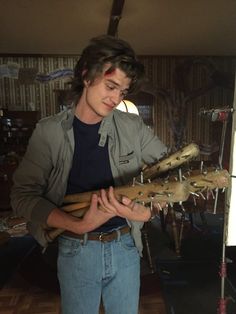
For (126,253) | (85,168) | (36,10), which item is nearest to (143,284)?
(126,253)

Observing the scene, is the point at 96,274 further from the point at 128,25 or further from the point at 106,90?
the point at 128,25

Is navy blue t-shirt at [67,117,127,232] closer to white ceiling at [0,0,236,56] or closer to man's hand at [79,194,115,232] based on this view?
man's hand at [79,194,115,232]

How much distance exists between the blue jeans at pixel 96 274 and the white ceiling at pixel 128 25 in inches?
153

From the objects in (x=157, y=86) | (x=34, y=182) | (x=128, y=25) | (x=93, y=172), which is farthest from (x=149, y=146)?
(x=157, y=86)

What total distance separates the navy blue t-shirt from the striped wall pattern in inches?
245

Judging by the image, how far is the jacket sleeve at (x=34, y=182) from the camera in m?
1.15

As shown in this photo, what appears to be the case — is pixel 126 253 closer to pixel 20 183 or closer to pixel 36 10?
pixel 20 183

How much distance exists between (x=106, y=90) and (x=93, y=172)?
0.33 meters

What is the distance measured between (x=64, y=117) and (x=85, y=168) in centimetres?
22

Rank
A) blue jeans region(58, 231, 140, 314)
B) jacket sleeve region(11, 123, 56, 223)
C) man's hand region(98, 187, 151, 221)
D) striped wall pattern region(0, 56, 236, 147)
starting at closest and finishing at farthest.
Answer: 1. man's hand region(98, 187, 151, 221)
2. jacket sleeve region(11, 123, 56, 223)
3. blue jeans region(58, 231, 140, 314)
4. striped wall pattern region(0, 56, 236, 147)

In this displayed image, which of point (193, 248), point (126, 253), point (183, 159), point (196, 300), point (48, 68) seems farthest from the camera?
point (48, 68)

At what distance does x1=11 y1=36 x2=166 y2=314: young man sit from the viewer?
116 cm

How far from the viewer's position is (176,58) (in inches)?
293

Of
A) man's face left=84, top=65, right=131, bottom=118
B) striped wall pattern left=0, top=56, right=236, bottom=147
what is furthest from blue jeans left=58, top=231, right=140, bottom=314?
striped wall pattern left=0, top=56, right=236, bottom=147
